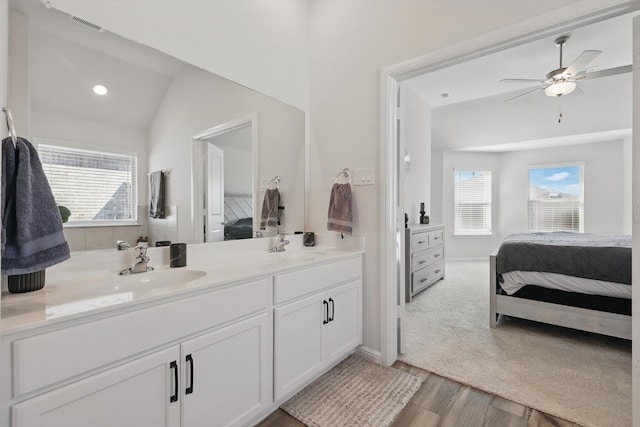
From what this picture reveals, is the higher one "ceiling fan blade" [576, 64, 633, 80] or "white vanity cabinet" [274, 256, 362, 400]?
"ceiling fan blade" [576, 64, 633, 80]

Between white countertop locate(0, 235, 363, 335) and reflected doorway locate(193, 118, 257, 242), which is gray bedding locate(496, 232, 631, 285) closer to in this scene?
white countertop locate(0, 235, 363, 335)

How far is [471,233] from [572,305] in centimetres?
418

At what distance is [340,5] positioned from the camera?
236cm

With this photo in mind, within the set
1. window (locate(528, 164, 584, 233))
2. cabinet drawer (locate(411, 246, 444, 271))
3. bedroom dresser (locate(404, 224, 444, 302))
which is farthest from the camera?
window (locate(528, 164, 584, 233))

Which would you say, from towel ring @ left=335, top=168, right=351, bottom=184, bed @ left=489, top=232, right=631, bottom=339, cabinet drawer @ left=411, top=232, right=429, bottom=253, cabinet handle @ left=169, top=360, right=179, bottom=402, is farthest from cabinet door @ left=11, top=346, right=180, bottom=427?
cabinet drawer @ left=411, top=232, right=429, bottom=253

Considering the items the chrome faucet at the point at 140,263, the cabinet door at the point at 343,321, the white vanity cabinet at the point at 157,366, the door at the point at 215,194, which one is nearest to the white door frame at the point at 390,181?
the cabinet door at the point at 343,321

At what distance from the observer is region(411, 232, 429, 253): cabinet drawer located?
11.9 feet

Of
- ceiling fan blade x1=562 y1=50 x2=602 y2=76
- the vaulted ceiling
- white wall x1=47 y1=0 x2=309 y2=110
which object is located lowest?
white wall x1=47 y1=0 x2=309 y2=110

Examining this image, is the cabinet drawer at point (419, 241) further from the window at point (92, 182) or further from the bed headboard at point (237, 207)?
the window at point (92, 182)

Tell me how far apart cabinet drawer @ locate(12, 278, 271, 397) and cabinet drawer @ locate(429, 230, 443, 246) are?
328cm

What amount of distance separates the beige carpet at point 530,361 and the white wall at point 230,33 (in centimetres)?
227

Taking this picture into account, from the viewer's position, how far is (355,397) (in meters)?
1.77

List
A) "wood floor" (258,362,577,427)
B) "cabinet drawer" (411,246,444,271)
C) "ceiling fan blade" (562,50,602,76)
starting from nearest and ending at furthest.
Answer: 1. "wood floor" (258,362,577,427)
2. "ceiling fan blade" (562,50,602,76)
3. "cabinet drawer" (411,246,444,271)

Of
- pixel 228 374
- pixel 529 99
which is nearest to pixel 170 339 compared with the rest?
pixel 228 374
